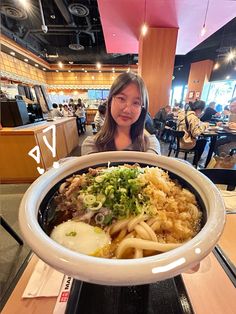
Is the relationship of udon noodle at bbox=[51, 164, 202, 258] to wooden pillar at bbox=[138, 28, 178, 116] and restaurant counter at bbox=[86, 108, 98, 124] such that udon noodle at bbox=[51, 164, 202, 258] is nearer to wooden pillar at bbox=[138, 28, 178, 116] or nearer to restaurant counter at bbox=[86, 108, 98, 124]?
wooden pillar at bbox=[138, 28, 178, 116]

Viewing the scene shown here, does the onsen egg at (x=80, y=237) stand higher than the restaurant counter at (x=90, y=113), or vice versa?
the onsen egg at (x=80, y=237)

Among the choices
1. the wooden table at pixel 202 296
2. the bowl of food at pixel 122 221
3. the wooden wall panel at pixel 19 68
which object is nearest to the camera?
the bowl of food at pixel 122 221

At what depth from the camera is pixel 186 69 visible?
999 cm

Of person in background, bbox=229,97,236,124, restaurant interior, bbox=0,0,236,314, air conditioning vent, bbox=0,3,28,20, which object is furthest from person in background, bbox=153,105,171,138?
air conditioning vent, bbox=0,3,28,20

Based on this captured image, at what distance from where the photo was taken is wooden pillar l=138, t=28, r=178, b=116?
3.74 meters

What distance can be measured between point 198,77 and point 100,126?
874 centimetres

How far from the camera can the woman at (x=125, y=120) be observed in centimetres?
97

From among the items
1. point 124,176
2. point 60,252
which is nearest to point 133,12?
point 124,176

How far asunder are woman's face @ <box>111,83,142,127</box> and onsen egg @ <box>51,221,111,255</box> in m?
0.76

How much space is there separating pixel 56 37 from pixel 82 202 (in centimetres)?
957

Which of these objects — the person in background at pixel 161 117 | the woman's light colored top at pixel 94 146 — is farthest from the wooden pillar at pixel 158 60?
the woman's light colored top at pixel 94 146

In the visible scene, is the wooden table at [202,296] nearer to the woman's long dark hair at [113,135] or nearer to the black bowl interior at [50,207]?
the black bowl interior at [50,207]

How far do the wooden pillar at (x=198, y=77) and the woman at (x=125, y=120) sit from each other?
9.52m

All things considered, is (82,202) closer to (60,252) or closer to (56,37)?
(60,252)
